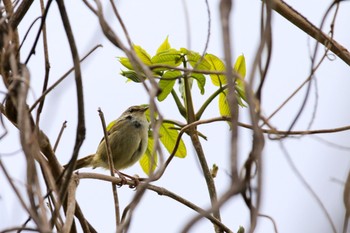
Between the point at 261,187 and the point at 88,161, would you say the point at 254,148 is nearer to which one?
the point at 261,187

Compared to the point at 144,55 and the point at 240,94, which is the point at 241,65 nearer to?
the point at 240,94

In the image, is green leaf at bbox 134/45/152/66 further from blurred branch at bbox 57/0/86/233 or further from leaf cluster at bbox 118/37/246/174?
blurred branch at bbox 57/0/86/233

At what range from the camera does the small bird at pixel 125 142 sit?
19.2 ft

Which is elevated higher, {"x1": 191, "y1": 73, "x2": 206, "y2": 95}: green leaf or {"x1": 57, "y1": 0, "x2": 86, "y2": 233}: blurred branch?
{"x1": 191, "y1": 73, "x2": 206, "y2": 95}: green leaf

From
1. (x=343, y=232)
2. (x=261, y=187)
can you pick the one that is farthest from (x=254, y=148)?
(x=343, y=232)

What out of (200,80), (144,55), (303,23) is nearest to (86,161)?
(144,55)

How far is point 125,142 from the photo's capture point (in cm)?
600

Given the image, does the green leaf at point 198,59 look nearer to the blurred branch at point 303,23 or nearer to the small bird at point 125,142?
the blurred branch at point 303,23

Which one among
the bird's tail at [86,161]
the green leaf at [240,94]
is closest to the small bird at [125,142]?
the bird's tail at [86,161]

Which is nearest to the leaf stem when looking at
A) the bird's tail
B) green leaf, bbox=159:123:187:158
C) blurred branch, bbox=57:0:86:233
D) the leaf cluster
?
the leaf cluster

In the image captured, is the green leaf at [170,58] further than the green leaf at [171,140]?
No

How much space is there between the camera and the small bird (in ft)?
19.2

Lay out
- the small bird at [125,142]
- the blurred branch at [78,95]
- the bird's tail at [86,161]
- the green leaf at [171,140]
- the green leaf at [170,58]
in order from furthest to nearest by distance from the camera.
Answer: the bird's tail at [86,161] → the small bird at [125,142] → the green leaf at [171,140] → the green leaf at [170,58] → the blurred branch at [78,95]

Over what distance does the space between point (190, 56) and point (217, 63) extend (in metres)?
0.19
